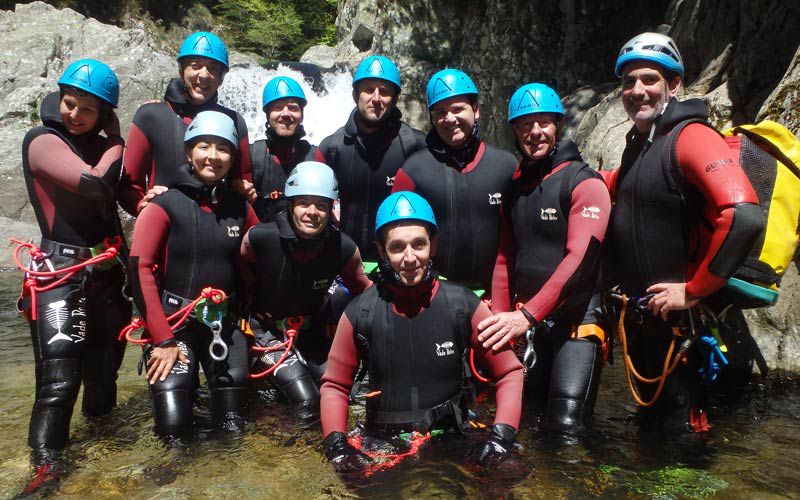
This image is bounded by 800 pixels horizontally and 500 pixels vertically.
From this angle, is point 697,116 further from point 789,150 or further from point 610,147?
point 610,147

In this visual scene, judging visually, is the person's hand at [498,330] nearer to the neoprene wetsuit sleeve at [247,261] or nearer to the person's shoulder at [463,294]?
the person's shoulder at [463,294]

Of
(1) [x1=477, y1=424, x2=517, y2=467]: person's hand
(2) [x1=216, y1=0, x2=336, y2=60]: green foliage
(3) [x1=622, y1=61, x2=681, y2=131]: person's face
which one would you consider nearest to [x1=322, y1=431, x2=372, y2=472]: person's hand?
(1) [x1=477, y1=424, x2=517, y2=467]: person's hand

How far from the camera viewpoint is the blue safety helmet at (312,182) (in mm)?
4586

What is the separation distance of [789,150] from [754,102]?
4.03 meters

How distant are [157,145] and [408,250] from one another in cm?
254

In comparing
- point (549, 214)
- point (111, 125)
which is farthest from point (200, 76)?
point (549, 214)

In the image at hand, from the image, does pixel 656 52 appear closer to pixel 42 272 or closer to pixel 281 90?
pixel 281 90

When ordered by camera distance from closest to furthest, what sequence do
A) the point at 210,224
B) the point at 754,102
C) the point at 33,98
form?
1. the point at 210,224
2. the point at 754,102
3. the point at 33,98

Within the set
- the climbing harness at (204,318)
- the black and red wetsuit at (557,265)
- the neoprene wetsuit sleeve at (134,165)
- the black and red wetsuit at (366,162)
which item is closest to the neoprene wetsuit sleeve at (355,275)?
the black and red wetsuit at (366,162)

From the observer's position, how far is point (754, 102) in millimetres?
7273

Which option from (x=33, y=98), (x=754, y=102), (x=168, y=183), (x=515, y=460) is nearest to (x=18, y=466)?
(x=168, y=183)

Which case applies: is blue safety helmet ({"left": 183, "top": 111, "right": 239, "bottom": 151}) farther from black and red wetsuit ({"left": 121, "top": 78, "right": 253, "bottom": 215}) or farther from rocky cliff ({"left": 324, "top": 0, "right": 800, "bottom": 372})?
rocky cliff ({"left": 324, "top": 0, "right": 800, "bottom": 372})

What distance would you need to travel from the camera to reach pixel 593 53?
45.0ft

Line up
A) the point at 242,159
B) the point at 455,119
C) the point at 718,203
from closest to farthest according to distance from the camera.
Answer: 1. the point at 718,203
2. the point at 455,119
3. the point at 242,159
